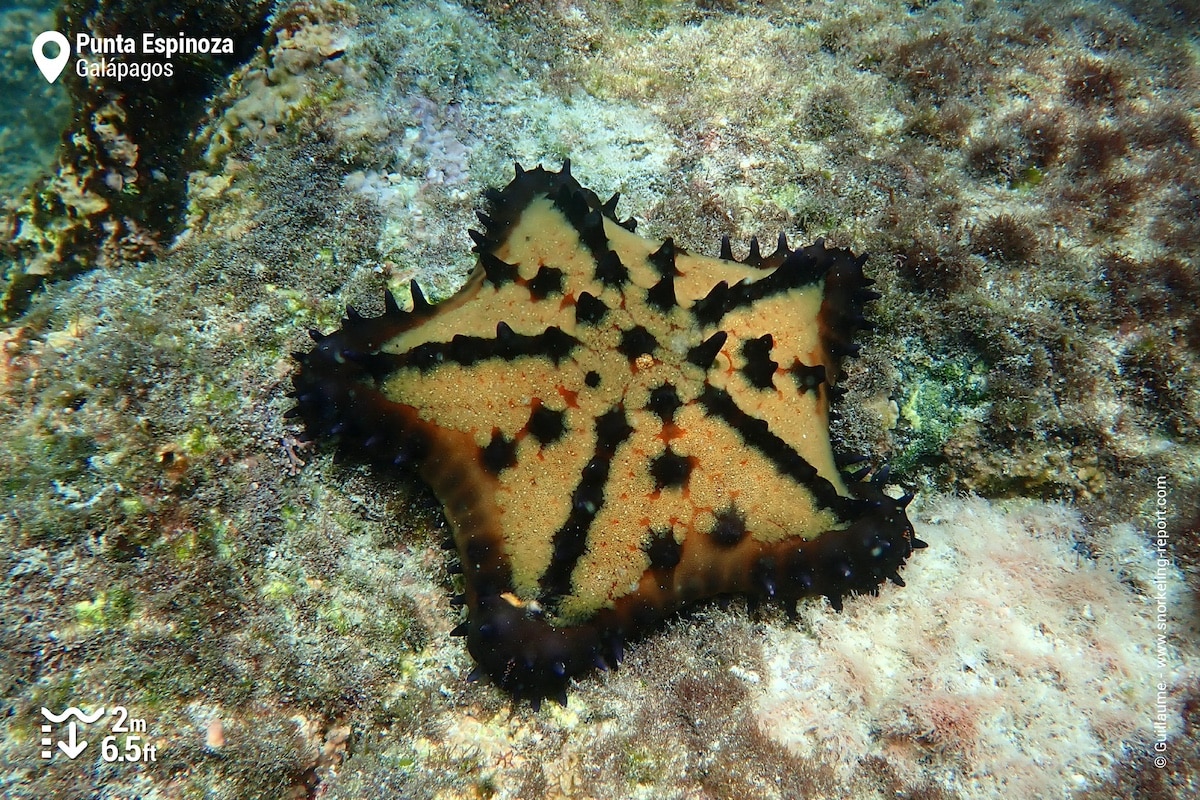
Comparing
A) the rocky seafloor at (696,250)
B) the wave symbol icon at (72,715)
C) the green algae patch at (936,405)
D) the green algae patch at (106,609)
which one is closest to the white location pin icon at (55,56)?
the rocky seafloor at (696,250)

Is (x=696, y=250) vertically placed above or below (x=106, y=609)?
above

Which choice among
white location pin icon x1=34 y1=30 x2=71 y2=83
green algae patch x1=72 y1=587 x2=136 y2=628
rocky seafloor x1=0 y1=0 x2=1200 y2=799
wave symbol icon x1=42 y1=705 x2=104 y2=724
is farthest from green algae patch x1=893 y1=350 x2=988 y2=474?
white location pin icon x1=34 y1=30 x2=71 y2=83

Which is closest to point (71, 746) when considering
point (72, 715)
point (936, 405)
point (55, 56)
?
point (72, 715)

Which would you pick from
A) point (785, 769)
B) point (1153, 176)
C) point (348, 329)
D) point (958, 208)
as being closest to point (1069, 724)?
point (785, 769)

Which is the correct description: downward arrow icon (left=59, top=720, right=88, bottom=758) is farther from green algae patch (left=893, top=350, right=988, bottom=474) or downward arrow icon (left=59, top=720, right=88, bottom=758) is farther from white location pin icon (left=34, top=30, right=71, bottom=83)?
white location pin icon (left=34, top=30, right=71, bottom=83)

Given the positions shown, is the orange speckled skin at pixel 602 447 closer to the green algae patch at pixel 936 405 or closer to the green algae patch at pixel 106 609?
the green algae patch at pixel 936 405

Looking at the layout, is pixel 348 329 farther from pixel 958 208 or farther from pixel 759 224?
pixel 958 208

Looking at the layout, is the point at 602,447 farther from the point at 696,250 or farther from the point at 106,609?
the point at 106,609
